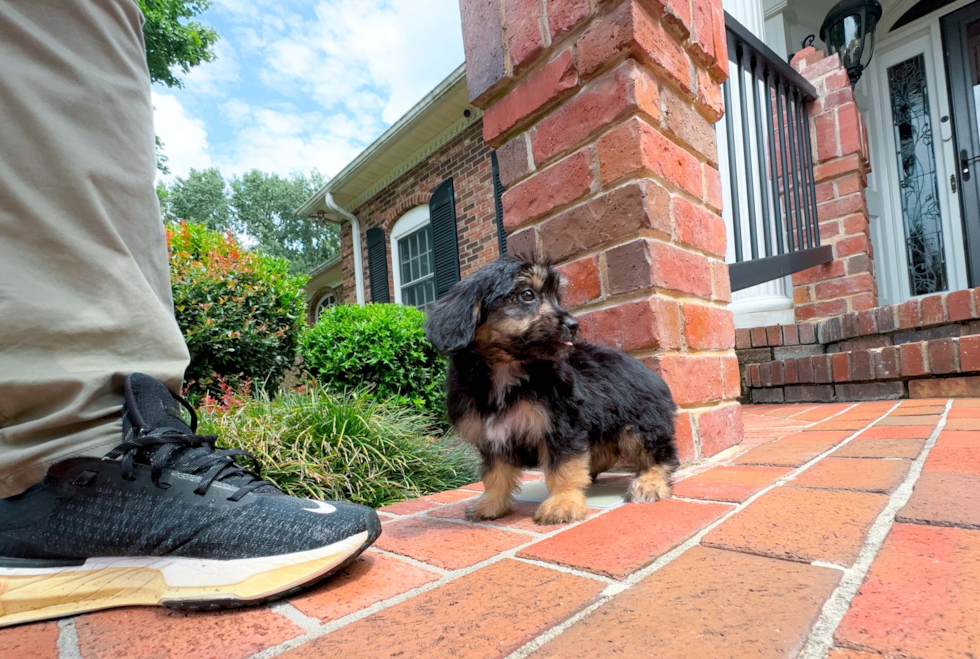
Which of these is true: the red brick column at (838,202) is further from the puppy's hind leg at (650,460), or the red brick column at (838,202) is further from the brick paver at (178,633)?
the brick paver at (178,633)

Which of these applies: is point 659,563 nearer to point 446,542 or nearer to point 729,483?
point 446,542

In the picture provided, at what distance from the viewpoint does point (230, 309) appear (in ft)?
14.8

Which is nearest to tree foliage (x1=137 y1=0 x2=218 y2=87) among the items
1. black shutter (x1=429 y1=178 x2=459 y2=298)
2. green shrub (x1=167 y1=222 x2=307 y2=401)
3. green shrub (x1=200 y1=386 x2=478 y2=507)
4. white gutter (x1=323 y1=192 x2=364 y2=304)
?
white gutter (x1=323 y1=192 x2=364 y2=304)

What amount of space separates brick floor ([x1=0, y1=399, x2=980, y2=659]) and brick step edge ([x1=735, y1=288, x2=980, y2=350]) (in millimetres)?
2546

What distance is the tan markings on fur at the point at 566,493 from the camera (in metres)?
1.55

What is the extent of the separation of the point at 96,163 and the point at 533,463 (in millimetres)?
1549

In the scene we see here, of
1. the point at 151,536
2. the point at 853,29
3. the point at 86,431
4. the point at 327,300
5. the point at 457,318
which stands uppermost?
the point at 853,29

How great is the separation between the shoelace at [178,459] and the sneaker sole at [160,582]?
0.17 metres

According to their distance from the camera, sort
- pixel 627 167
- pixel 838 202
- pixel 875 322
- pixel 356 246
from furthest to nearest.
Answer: pixel 356 246, pixel 838 202, pixel 875 322, pixel 627 167

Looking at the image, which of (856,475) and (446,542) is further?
(856,475)

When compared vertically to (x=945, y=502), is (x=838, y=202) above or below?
above

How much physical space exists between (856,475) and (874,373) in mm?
2634

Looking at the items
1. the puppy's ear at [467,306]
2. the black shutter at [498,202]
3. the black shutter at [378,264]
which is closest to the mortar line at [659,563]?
the puppy's ear at [467,306]

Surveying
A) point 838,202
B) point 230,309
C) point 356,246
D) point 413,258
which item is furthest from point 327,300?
point 838,202
